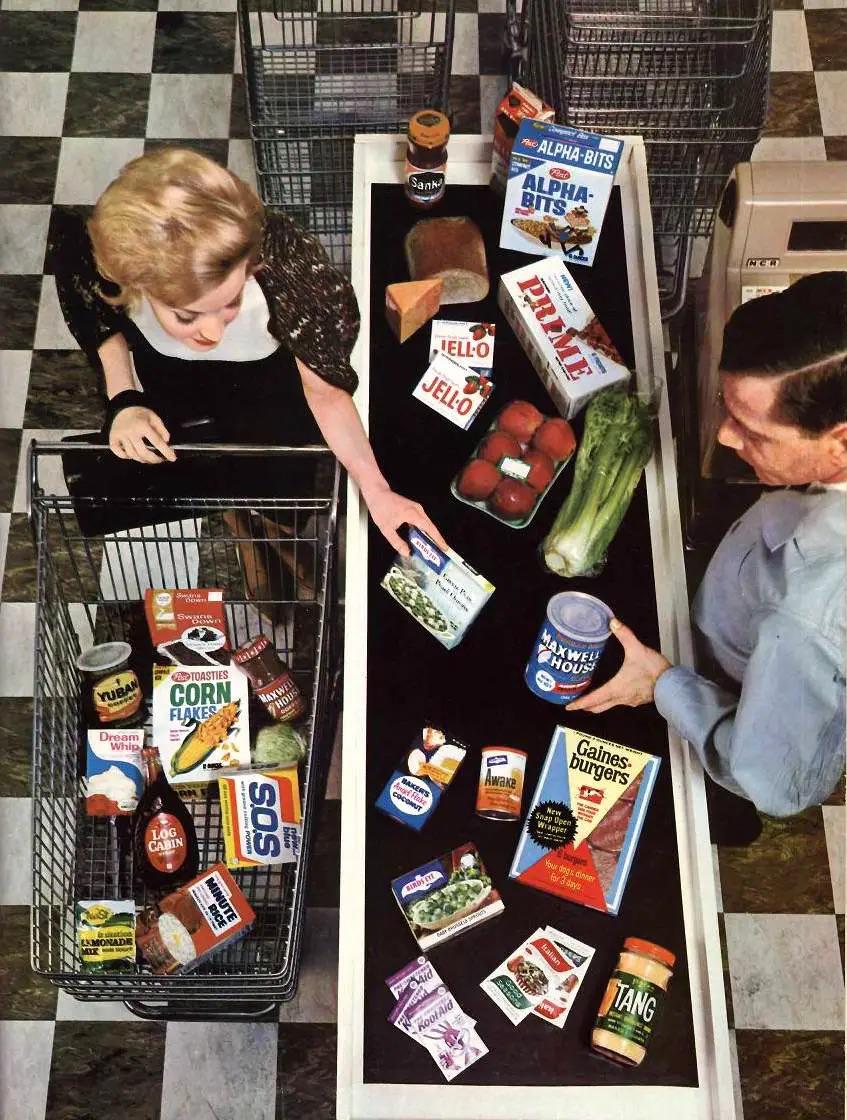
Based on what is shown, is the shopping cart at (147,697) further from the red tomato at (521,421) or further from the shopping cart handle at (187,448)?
the red tomato at (521,421)

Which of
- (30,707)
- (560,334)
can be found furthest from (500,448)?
(30,707)

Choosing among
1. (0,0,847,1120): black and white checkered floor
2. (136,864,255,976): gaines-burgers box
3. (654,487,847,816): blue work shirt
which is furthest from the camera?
(0,0,847,1120): black and white checkered floor

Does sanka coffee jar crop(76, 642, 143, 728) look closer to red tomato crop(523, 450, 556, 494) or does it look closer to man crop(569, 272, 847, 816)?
red tomato crop(523, 450, 556, 494)

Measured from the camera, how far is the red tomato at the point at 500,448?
2.81 m

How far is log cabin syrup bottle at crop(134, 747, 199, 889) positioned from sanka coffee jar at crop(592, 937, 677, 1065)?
111 centimetres

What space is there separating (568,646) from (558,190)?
1322 mm

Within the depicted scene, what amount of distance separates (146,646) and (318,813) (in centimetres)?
74

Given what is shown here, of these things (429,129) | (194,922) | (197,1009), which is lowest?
(197,1009)

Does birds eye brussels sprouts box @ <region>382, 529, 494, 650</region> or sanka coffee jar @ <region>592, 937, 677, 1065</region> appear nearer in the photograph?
sanka coffee jar @ <region>592, 937, 677, 1065</region>

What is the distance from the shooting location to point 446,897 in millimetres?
2359

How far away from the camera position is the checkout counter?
7.38ft

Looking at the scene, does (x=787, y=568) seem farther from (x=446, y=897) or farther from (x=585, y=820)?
(x=446, y=897)

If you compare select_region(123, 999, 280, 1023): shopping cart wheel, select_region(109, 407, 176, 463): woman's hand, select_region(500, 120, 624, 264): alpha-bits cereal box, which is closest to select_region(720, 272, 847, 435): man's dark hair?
select_region(500, 120, 624, 264): alpha-bits cereal box

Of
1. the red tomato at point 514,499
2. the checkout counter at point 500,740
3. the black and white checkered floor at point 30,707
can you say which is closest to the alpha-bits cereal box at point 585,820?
the checkout counter at point 500,740
